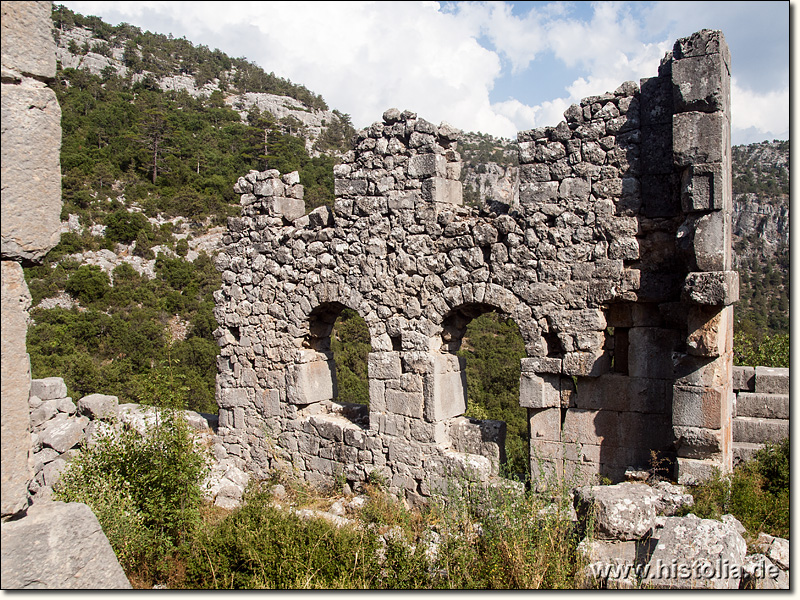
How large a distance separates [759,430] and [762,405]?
47 centimetres

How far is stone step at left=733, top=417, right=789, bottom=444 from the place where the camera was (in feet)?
24.1

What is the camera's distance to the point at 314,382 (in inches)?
354

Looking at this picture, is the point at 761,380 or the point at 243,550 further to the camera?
the point at 761,380

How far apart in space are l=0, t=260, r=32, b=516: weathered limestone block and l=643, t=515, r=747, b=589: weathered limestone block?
3.62 meters

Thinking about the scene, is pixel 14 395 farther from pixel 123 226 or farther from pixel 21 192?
pixel 123 226

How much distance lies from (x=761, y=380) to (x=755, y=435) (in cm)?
84

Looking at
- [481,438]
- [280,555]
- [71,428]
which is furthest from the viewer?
[71,428]

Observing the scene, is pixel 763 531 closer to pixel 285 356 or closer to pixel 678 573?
pixel 678 573

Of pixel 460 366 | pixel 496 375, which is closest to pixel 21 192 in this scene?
pixel 460 366

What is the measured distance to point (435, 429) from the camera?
7422 millimetres

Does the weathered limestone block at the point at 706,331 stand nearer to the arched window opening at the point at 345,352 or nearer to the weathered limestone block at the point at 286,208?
the arched window opening at the point at 345,352

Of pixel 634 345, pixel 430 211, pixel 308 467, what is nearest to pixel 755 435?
pixel 634 345

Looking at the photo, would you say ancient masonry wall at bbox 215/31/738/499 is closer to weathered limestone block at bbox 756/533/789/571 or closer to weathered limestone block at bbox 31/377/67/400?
weathered limestone block at bbox 756/533/789/571

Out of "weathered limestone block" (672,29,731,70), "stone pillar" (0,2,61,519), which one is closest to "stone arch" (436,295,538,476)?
"weathered limestone block" (672,29,731,70)
